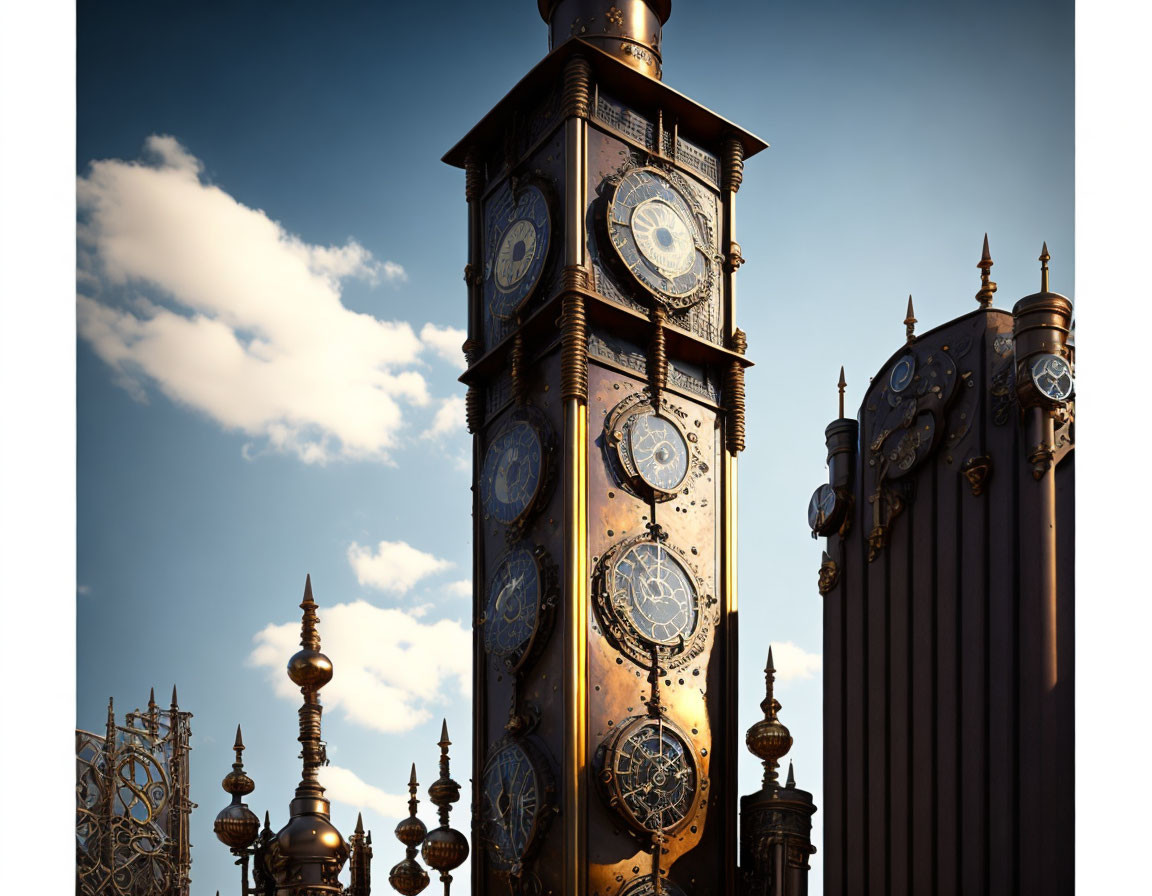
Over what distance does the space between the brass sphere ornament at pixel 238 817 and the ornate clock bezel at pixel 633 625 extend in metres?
2.92

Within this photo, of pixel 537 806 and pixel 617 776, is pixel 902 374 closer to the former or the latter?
pixel 617 776

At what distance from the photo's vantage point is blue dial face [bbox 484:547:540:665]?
10969 mm

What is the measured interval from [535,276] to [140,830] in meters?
8.64

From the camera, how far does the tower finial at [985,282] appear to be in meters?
10.8

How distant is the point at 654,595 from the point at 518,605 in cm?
103

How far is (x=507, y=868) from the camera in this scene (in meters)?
10.7

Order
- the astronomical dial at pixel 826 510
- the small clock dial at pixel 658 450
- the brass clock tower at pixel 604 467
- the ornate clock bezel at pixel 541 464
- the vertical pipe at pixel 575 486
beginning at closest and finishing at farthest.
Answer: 1. the vertical pipe at pixel 575 486
2. the brass clock tower at pixel 604 467
3. the ornate clock bezel at pixel 541 464
4. the small clock dial at pixel 658 450
5. the astronomical dial at pixel 826 510

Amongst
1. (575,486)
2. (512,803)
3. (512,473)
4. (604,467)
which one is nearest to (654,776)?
(512,803)

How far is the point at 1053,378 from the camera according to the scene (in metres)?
9.77

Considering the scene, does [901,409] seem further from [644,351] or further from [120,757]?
[120,757]

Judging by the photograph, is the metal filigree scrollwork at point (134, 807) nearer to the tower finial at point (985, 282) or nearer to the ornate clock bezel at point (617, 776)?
the ornate clock bezel at point (617, 776)

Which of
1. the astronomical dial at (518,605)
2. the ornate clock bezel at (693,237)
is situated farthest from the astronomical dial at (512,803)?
the ornate clock bezel at (693,237)

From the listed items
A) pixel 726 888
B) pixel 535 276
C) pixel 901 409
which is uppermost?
pixel 535 276

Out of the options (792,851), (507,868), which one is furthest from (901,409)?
(507,868)
